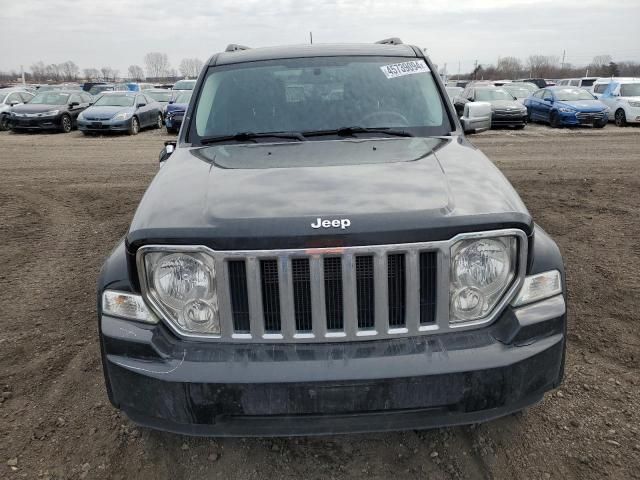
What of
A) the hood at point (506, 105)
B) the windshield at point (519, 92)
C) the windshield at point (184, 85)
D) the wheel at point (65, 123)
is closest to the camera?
the hood at point (506, 105)

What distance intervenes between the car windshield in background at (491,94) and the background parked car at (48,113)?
48.8ft

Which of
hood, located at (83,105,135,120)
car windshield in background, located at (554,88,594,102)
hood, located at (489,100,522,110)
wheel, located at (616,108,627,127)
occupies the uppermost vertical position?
hood, located at (83,105,135,120)

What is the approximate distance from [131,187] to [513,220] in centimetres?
843

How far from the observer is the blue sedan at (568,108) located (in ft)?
62.2

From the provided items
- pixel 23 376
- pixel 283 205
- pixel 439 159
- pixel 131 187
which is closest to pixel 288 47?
pixel 439 159

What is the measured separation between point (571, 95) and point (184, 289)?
2085cm

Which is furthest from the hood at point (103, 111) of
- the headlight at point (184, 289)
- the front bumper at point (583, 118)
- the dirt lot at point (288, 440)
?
the headlight at point (184, 289)

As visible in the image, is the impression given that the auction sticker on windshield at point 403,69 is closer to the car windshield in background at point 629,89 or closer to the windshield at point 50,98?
the windshield at point 50,98

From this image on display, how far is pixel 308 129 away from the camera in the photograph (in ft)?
11.5

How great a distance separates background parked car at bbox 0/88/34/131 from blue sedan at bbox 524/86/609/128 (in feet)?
64.6

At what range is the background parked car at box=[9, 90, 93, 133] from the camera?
63.3 ft

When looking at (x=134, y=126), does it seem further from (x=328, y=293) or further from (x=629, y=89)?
(x=328, y=293)

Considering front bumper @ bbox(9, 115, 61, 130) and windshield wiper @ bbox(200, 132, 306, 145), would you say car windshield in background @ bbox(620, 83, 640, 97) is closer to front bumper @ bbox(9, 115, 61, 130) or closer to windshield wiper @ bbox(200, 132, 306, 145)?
front bumper @ bbox(9, 115, 61, 130)

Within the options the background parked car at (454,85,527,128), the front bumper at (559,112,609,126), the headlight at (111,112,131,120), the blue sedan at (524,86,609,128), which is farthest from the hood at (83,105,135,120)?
the front bumper at (559,112,609,126)
